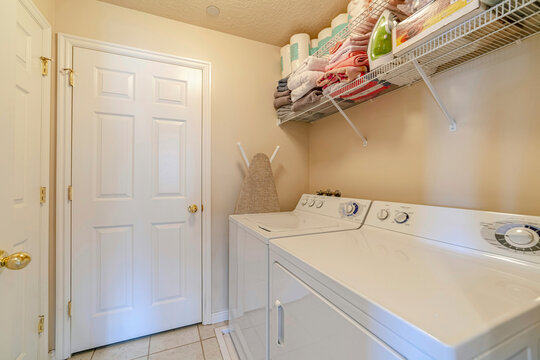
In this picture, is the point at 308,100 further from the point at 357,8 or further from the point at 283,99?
the point at 357,8

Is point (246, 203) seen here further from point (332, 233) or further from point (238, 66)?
point (238, 66)

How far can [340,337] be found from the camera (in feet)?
1.98

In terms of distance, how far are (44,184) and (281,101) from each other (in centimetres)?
180

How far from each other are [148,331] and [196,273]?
0.53 m

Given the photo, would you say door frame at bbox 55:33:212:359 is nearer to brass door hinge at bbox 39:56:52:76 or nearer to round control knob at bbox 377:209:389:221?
brass door hinge at bbox 39:56:52:76

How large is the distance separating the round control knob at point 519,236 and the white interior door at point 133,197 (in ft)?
5.96

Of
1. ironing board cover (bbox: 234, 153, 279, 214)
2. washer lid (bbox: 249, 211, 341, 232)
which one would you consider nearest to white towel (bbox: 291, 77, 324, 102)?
ironing board cover (bbox: 234, 153, 279, 214)

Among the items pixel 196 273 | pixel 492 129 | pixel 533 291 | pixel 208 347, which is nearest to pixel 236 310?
pixel 208 347

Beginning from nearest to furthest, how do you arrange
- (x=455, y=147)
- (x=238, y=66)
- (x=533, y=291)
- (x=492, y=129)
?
(x=533, y=291) < (x=492, y=129) < (x=455, y=147) < (x=238, y=66)

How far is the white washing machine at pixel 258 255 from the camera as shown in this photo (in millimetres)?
1098

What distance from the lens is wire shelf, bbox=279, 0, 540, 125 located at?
756 mm

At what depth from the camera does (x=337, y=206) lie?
1.52 metres

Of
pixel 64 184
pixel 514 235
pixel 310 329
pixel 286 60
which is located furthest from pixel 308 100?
pixel 64 184

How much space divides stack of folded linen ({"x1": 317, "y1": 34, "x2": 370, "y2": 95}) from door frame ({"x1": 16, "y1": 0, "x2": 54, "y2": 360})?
5.98 feet
